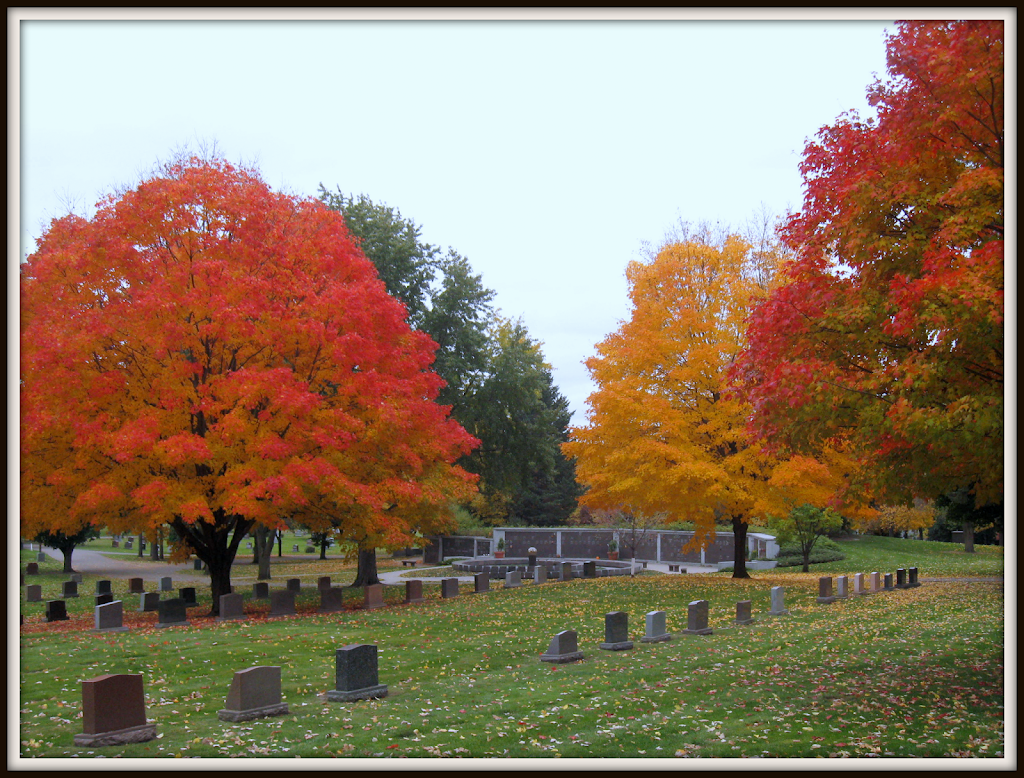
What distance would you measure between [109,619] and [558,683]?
11.2 m

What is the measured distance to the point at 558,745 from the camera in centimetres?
826

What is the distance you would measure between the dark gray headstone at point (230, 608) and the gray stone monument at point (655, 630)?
987 centimetres

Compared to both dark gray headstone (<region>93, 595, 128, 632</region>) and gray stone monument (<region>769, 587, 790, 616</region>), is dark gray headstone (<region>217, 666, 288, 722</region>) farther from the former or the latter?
gray stone monument (<region>769, 587, 790, 616</region>)

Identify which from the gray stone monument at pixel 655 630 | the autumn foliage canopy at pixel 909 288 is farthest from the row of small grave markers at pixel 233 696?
the gray stone monument at pixel 655 630

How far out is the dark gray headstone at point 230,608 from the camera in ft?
63.4

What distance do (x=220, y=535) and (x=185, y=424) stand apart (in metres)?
5.28

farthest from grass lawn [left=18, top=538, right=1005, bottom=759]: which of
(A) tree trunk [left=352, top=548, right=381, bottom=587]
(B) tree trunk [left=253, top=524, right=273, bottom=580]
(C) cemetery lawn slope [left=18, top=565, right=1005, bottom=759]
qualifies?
(B) tree trunk [left=253, top=524, right=273, bottom=580]

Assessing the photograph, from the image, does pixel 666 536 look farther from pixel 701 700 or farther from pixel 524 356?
pixel 701 700

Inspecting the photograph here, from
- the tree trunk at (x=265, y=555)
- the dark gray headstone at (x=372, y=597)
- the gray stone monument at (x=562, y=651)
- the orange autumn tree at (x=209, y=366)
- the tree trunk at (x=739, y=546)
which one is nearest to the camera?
the gray stone monument at (x=562, y=651)

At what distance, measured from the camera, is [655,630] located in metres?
15.8

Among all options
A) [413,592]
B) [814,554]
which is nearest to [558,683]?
[413,592]

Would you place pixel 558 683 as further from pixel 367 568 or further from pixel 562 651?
pixel 367 568

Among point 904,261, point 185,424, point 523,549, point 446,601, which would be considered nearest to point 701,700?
point 904,261

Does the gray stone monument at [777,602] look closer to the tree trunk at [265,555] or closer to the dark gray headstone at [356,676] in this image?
the dark gray headstone at [356,676]
